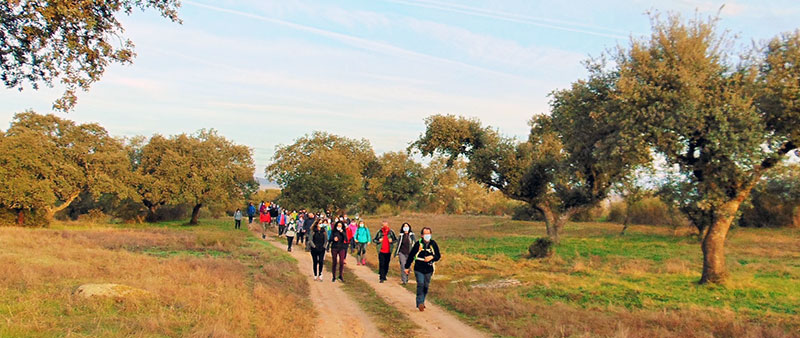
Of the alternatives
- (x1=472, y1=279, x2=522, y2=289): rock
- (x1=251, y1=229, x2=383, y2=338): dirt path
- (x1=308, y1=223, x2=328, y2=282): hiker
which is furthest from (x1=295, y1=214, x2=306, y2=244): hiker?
(x1=472, y1=279, x2=522, y2=289): rock

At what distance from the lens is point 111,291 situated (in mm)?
10539

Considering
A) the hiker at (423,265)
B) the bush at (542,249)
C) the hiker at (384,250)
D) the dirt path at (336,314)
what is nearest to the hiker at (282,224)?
the bush at (542,249)

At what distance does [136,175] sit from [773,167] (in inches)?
1783

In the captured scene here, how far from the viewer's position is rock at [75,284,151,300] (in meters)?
10.3

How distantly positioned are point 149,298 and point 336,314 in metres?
3.86

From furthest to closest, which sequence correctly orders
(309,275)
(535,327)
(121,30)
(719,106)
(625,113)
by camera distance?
(309,275) < (625,113) < (719,106) < (121,30) < (535,327)

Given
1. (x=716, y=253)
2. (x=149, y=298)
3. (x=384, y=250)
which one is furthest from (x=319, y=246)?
(x=716, y=253)

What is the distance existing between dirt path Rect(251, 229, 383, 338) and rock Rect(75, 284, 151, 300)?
12.3 ft

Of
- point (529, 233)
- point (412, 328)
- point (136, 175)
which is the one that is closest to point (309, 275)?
point (412, 328)

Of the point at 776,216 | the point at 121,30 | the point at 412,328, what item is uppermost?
the point at 121,30

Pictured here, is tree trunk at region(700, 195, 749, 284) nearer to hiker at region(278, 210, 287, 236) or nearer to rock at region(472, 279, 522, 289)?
rock at region(472, 279, 522, 289)

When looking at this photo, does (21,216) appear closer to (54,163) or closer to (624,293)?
(54,163)

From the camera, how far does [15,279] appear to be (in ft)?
39.1

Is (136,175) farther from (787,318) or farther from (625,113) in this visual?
(787,318)
